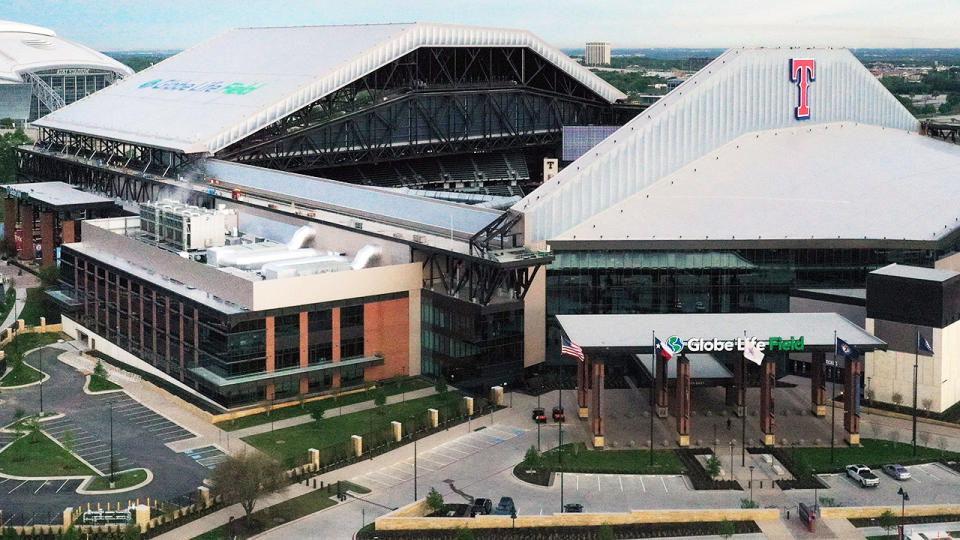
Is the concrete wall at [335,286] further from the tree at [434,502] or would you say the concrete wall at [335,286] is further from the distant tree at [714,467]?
the distant tree at [714,467]

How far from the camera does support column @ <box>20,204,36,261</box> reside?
496ft

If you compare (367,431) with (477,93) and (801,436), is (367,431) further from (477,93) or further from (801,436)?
(477,93)

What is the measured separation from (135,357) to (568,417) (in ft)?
126

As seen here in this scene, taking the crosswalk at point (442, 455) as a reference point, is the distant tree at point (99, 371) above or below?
above

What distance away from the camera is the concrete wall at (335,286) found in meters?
93.4

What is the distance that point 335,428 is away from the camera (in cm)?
8919

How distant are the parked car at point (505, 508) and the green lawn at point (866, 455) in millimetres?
18661

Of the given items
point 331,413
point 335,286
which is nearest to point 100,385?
point 331,413

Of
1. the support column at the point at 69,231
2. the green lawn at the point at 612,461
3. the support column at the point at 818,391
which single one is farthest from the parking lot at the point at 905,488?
the support column at the point at 69,231

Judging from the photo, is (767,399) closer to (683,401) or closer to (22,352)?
(683,401)

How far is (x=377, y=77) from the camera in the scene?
148125 millimetres

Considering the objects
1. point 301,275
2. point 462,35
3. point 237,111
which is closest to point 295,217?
point 301,275

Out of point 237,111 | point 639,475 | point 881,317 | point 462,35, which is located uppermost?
point 462,35

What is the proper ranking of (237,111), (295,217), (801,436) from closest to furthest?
1. (801,436)
2. (295,217)
3. (237,111)
